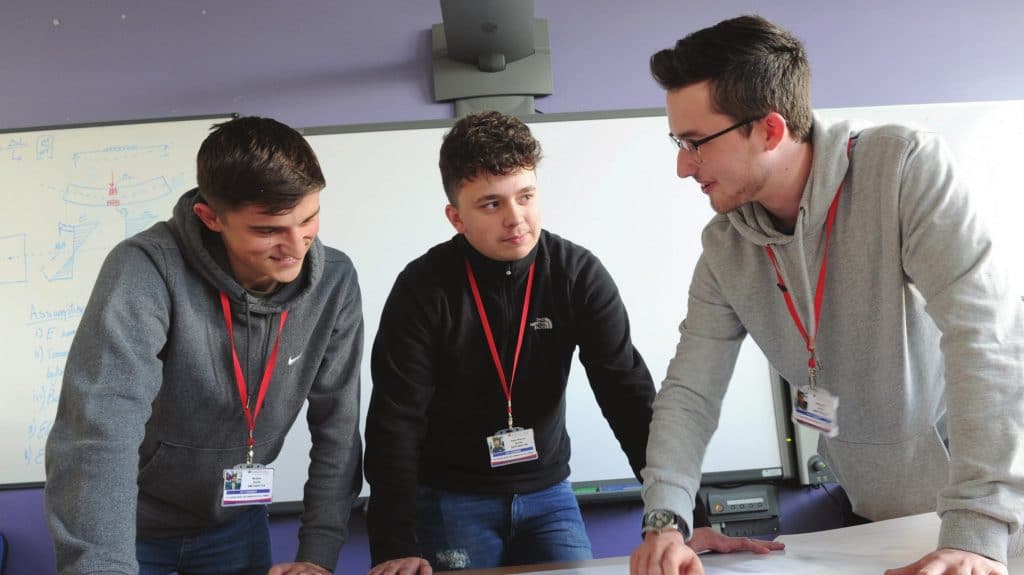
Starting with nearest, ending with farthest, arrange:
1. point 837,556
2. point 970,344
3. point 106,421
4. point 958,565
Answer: point 958,565 → point 970,344 → point 837,556 → point 106,421

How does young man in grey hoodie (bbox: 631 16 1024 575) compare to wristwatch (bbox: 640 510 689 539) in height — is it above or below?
above

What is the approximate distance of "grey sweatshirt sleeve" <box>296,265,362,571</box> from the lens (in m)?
1.57

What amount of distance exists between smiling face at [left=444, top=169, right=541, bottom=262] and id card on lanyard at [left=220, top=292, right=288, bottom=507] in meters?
0.54

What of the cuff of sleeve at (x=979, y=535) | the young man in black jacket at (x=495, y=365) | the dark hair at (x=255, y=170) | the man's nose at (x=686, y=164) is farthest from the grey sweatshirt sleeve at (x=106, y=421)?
the cuff of sleeve at (x=979, y=535)

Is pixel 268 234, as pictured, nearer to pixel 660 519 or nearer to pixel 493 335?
pixel 493 335

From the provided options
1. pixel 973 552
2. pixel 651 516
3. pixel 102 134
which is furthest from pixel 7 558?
pixel 973 552

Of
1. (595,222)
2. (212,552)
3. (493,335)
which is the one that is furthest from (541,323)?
(595,222)

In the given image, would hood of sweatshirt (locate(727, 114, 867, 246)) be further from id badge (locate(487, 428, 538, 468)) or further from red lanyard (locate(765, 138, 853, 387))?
id badge (locate(487, 428, 538, 468))

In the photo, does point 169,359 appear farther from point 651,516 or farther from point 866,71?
point 866,71

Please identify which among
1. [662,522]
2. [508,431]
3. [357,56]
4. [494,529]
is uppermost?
[357,56]

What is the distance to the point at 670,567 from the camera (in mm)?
1143

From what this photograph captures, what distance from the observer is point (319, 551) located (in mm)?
1544

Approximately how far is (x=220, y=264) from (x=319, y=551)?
2.03 ft

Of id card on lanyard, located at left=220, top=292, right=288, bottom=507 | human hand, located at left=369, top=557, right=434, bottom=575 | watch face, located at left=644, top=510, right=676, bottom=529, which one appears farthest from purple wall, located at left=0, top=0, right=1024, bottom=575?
watch face, located at left=644, top=510, right=676, bottom=529
